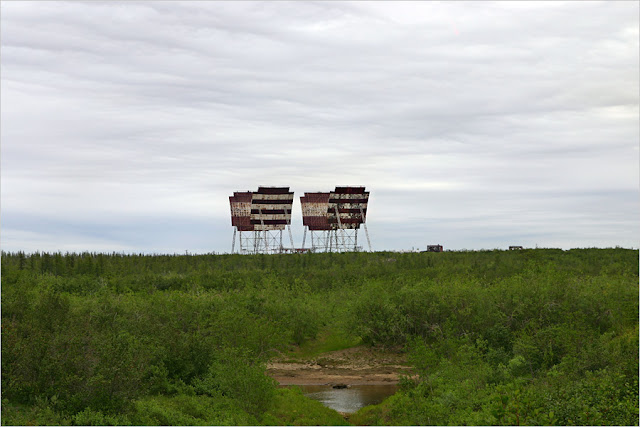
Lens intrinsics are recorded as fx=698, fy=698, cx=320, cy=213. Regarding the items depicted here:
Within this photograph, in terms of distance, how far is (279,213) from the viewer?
334ft

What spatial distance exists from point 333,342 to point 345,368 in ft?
23.6

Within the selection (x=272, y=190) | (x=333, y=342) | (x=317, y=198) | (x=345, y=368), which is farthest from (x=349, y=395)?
(x=272, y=190)

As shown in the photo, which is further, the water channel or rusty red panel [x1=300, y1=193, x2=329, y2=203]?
rusty red panel [x1=300, y1=193, x2=329, y2=203]

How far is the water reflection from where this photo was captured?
33350 millimetres

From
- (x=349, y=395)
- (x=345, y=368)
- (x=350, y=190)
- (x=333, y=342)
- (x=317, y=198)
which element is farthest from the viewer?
(x=350, y=190)

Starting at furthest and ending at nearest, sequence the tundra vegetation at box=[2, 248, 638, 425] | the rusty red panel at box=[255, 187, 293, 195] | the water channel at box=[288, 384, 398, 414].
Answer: the rusty red panel at box=[255, 187, 293, 195], the water channel at box=[288, 384, 398, 414], the tundra vegetation at box=[2, 248, 638, 425]

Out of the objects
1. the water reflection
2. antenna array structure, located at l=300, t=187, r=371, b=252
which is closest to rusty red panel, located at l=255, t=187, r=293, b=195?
antenna array structure, located at l=300, t=187, r=371, b=252

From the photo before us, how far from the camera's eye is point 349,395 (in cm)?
3634

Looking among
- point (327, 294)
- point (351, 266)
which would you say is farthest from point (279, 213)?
point (327, 294)

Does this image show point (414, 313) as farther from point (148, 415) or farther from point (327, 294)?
point (148, 415)

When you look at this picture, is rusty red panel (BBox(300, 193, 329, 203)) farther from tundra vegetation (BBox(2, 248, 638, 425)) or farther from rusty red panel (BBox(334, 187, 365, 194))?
tundra vegetation (BBox(2, 248, 638, 425))

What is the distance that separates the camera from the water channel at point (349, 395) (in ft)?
109

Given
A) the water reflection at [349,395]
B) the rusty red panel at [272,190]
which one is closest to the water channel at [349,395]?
the water reflection at [349,395]

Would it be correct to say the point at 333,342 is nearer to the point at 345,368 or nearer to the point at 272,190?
the point at 345,368
